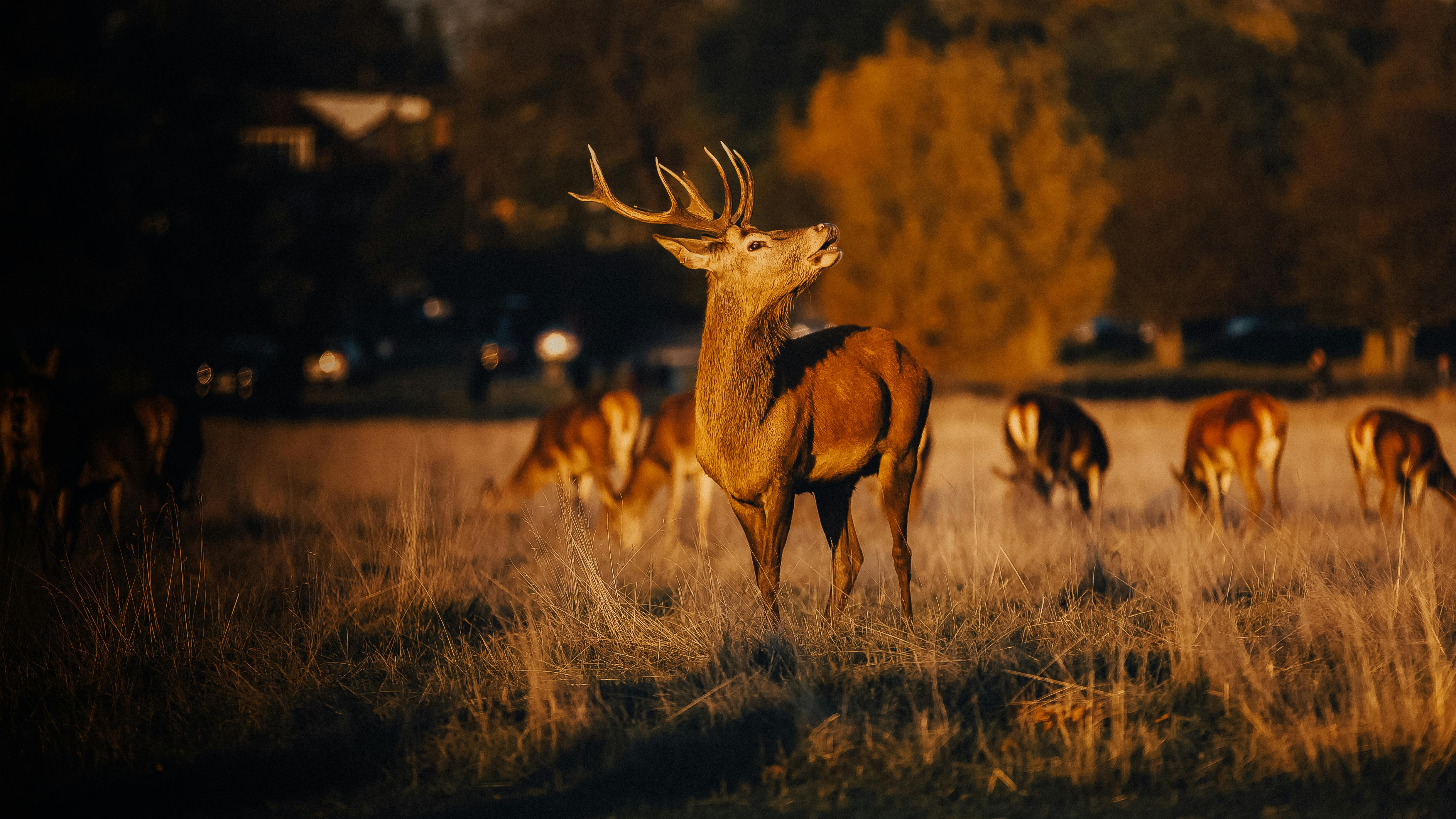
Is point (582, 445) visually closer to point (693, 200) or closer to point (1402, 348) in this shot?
point (693, 200)

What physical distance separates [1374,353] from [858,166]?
15544 millimetres

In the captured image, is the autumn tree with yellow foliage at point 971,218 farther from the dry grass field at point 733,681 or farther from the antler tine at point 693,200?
the antler tine at point 693,200

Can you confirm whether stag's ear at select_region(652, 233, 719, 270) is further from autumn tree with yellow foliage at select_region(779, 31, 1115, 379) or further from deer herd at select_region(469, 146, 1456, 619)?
autumn tree with yellow foliage at select_region(779, 31, 1115, 379)

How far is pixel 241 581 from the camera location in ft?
27.0

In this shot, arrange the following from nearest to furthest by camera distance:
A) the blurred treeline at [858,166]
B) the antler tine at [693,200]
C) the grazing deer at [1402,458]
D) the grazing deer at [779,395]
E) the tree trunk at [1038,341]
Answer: the grazing deer at [779,395] → the antler tine at [693,200] → the grazing deer at [1402,458] → the blurred treeline at [858,166] → the tree trunk at [1038,341]

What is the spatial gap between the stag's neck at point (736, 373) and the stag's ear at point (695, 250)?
20 centimetres

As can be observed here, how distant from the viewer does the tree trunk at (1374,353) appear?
35875mm

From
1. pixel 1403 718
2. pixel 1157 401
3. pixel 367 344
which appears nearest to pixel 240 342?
pixel 367 344

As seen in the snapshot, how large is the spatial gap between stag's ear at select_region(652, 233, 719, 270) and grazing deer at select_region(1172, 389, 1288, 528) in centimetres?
603

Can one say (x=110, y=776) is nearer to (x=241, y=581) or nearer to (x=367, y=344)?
(x=241, y=581)

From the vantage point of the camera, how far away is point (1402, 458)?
1050 cm

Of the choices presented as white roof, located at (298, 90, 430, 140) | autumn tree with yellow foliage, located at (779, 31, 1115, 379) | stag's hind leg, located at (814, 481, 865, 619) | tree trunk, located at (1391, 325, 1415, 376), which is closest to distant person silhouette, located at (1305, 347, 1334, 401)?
autumn tree with yellow foliage, located at (779, 31, 1115, 379)

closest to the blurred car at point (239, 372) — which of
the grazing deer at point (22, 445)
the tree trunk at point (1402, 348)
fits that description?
the grazing deer at point (22, 445)

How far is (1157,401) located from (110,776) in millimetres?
24479
